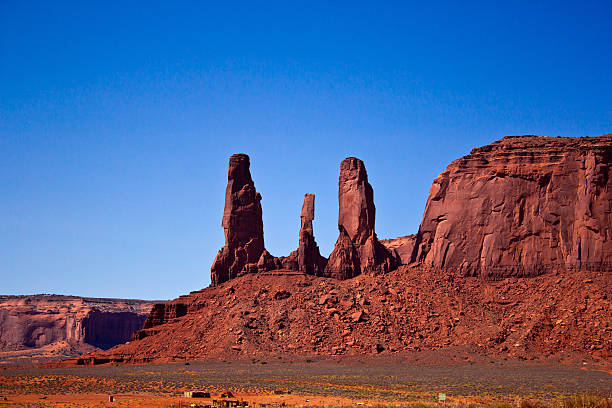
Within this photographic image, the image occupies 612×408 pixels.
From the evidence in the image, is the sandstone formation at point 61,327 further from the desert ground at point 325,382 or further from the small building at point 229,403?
the small building at point 229,403

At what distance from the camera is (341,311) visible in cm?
8812

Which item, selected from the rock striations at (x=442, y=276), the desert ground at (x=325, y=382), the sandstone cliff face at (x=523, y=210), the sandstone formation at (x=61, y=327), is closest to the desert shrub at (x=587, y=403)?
the desert ground at (x=325, y=382)

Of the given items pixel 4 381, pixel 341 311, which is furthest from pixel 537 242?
pixel 4 381

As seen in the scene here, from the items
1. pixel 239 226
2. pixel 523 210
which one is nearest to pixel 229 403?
pixel 523 210

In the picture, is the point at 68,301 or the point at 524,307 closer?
the point at 524,307

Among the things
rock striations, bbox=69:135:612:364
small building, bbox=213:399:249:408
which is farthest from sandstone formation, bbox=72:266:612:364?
small building, bbox=213:399:249:408

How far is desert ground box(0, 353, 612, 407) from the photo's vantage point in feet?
164

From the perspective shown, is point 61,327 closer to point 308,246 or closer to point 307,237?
point 308,246

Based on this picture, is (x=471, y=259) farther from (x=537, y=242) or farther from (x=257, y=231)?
(x=257, y=231)

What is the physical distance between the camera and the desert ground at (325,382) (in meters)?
50.0

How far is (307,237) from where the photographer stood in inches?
3853

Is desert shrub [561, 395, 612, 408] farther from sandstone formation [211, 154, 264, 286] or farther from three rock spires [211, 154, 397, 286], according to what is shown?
sandstone formation [211, 154, 264, 286]

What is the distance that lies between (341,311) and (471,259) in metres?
16.7

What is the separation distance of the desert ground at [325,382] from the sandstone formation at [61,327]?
6919cm
